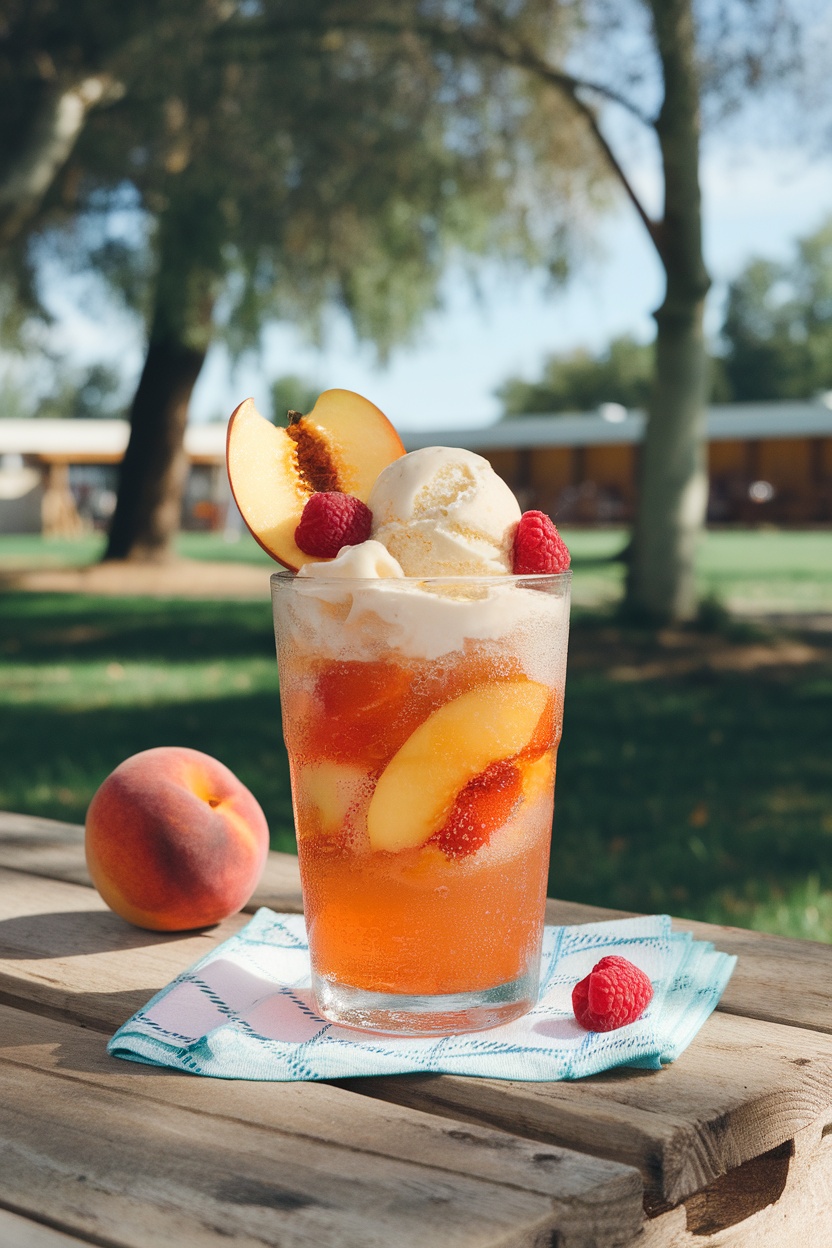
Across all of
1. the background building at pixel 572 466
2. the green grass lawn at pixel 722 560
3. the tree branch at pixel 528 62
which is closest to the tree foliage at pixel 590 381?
the background building at pixel 572 466

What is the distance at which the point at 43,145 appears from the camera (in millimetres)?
8398

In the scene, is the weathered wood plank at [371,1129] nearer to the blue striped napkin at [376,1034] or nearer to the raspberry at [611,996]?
the blue striped napkin at [376,1034]

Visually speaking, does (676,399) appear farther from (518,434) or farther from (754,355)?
(754,355)

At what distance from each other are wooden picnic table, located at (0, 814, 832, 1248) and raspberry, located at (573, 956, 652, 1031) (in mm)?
72

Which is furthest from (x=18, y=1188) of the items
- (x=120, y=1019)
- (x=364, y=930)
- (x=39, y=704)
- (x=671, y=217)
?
(x=671, y=217)

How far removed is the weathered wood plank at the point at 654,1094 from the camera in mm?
1090

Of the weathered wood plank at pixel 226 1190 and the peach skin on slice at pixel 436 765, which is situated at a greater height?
the peach skin on slice at pixel 436 765

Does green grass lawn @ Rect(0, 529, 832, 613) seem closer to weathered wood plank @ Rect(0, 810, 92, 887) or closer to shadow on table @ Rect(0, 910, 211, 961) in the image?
weathered wood plank @ Rect(0, 810, 92, 887)

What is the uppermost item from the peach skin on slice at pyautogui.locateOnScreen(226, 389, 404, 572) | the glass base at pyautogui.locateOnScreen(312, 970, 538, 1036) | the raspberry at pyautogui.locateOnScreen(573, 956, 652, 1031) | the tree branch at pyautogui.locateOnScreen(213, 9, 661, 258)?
the tree branch at pyautogui.locateOnScreen(213, 9, 661, 258)

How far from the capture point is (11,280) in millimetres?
Result: 12672

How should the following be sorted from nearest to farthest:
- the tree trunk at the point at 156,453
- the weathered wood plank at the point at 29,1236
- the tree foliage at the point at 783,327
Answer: the weathered wood plank at the point at 29,1236 → the tree trunk at the point at 156,453 → the tree foliage at the point at 783,327

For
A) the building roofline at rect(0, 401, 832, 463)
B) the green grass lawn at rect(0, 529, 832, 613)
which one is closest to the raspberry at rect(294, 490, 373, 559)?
the green grass lawn at rect(0, 529, 832, 613)

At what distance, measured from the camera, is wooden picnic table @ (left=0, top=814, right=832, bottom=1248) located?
924 millimetres

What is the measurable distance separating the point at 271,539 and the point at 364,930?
1.56 ft
